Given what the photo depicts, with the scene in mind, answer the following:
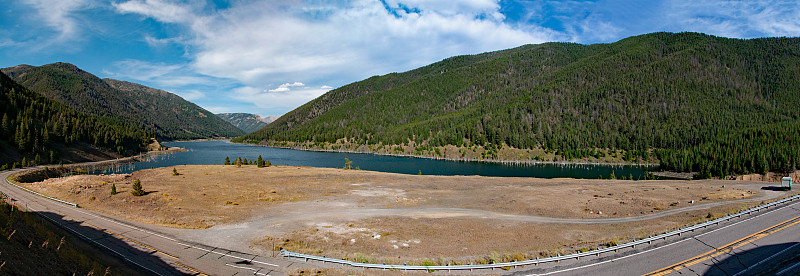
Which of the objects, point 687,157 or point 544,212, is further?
point 687,157

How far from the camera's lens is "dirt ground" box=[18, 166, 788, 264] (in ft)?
93.5

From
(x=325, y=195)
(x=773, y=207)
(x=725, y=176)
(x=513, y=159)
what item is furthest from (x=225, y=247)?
(x=513, y=159)

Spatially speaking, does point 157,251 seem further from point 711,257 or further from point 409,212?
point 711,257

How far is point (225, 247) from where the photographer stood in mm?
28047

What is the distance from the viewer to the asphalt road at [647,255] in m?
20.8

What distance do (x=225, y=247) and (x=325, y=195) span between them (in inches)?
1039

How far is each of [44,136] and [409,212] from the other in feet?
430

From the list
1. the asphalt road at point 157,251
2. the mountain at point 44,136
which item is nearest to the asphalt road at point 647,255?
the asphalt road at point 157,251

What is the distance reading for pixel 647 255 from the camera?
22969mm

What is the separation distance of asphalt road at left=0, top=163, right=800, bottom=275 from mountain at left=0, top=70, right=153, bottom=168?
93708 mm

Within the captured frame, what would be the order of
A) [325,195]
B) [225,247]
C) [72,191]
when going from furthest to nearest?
[325,195], [72,191], [225,247]

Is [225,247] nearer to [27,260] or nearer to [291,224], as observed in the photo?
[291,224]

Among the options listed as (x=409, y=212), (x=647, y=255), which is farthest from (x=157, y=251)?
(x=647, y=255)

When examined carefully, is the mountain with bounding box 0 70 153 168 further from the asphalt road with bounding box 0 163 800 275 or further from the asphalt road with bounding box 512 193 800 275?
the asphalt road with bounding box 512 193 800 275
